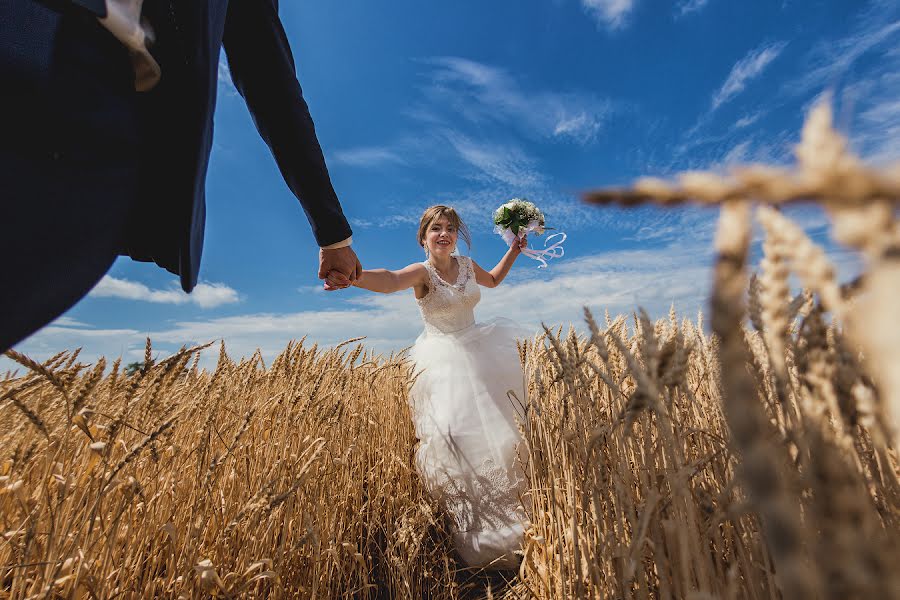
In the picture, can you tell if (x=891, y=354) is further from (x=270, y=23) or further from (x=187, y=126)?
(x=270, y=23)

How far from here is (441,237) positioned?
4023mm

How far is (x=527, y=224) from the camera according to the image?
4.89 metres

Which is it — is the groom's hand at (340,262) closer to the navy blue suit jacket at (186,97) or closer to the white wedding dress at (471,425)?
A: the navy blue suit jacket at (186,97)

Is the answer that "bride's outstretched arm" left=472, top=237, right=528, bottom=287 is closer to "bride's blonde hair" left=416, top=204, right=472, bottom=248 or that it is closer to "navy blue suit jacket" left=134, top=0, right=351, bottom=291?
"bride's blonde hair" left=416, top=204, right=472, bottom=248

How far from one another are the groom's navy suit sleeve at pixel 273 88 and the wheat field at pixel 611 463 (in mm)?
700

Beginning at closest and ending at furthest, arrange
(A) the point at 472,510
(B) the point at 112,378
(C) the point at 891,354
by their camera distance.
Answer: (C) the point at 891,354
(B) the point at 112,378
(A) the point at 472,510

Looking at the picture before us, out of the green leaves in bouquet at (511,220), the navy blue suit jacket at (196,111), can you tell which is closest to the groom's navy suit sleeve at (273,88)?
the navy blue suit jacket at (196,111)

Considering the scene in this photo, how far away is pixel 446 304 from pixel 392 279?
0.64m

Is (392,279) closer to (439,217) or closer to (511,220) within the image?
(439,217)

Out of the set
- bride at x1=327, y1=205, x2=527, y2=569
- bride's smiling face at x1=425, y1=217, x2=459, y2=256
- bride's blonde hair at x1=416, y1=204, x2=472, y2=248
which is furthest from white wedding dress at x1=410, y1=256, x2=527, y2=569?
bride's blonde hair at x1=416, y1=204, x2=472, y2=248

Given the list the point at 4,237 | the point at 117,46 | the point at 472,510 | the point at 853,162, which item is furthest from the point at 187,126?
the point at 472,510

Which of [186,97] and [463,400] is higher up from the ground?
[186,97]

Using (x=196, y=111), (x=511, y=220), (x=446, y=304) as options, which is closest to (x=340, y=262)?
(x=196, y=111)

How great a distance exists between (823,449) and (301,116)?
1.49 m
